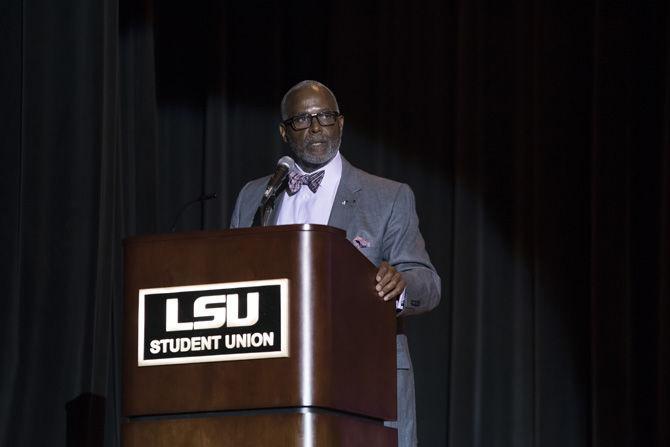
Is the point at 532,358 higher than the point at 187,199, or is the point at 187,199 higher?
the point at 187,199

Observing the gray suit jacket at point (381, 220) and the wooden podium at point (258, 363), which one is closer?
the wooden podium at point (258, 363)

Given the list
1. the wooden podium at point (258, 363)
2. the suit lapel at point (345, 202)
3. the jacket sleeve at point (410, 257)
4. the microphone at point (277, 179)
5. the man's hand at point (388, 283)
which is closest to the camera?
the wooden podium at point (258, 363)

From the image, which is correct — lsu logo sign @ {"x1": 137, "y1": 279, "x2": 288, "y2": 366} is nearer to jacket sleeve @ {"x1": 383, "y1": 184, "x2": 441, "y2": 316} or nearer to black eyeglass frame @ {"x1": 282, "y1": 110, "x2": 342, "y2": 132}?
jacket sleeve @ {"x1": 383, "y1": 184, "x2": 441, "y2": 316}

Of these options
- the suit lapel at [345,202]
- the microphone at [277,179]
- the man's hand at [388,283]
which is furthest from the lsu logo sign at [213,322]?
the suit lapel at [345,202]

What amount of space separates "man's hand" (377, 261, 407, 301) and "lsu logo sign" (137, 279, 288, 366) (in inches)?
13.4

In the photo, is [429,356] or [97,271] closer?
[97,271]

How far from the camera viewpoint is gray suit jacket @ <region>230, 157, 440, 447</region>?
9.48 ft

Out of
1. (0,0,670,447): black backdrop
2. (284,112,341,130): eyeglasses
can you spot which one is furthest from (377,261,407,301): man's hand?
(0,0,670,447): black backdrop

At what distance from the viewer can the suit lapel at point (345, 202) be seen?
9.83 feet

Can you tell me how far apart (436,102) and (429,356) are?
1078 mm

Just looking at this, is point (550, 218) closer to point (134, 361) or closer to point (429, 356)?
point (429, 356)

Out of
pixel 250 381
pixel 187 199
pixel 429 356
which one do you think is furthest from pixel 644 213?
pixel 250 381

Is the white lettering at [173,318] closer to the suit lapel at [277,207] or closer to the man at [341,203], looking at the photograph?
the man at [341,203]

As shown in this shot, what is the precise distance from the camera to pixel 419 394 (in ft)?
15.7
